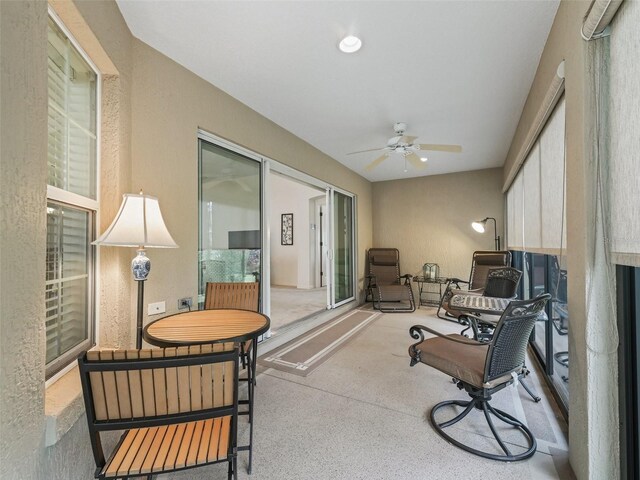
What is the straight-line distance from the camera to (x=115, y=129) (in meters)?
1.74

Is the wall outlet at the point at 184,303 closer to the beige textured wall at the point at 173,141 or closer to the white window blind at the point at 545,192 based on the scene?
the beige textured wall at the point at 173,141

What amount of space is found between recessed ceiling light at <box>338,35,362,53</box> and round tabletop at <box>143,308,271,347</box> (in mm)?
2030

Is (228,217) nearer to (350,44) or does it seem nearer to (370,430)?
(350,44)

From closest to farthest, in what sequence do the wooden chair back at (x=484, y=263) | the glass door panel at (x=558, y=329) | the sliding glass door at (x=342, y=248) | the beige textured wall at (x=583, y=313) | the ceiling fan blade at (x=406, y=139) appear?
1. the beige textured wall at (x=583, y=313)
2. the glass door panel at (x=558, y=329)
3. the ceiling fan blade at (x=406, y=139)
4. the wooden chair back at (x=484, y=263)
5. the sliding glass door at (x=342, y=248)

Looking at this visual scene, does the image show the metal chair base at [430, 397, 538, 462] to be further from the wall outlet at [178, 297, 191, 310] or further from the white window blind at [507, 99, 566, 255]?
the wall outlet at [178, 297, 191, 310]

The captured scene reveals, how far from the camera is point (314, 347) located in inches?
131

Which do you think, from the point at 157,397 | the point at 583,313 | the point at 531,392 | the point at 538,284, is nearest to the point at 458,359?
the point at 583,313

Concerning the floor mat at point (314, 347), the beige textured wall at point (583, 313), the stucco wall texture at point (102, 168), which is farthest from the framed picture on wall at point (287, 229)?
the beige textured wall at point (583, 313)

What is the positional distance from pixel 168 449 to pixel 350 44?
256cm

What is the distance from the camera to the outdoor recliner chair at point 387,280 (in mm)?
5234

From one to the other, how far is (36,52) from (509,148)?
5.04 m

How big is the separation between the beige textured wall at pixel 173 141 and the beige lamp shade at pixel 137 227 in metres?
0.46

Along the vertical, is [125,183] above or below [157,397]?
above

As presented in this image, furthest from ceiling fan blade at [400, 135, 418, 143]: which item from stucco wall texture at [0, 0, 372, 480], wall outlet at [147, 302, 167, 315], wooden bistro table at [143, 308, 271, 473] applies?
wall outlet at [147, 302, 167, 315]
